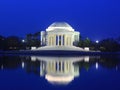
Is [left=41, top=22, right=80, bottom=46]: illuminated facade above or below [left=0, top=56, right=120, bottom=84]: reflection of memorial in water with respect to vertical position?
above

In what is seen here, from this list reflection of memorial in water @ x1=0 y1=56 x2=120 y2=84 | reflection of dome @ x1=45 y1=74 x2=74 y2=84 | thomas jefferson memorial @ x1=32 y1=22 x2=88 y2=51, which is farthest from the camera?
thomas jefferson memorial @ x1=32 y1=22 x2=88 y2=51

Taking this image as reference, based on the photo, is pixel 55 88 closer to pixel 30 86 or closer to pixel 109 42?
pixel 30 86

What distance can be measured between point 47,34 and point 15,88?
216 ft

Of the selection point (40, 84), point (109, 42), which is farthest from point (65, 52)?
point (40, 84)

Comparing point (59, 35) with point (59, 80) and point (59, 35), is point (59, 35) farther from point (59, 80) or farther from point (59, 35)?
point (59, 80)

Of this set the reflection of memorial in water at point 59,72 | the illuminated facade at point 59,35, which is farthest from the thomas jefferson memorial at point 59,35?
the reflection of memorial in water at point 59,72

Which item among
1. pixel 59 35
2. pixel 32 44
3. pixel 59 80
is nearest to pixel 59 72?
pixel 59 80

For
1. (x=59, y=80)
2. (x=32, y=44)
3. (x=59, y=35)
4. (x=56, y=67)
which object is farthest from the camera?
(x=32, y=44)

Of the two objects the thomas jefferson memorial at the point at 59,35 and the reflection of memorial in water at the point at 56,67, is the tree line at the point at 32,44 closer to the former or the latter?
the thomas jefferson memorial at the point at 59,35

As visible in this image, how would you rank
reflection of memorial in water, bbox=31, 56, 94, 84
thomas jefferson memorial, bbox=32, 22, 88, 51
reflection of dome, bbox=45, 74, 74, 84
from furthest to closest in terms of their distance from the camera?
thomas jefferson memorial, bbox=32, 22, 88, 51 → reflection of memorial in water, bbox=31, 56, 94, 84 → reflection of dome, bbox=45, 74, 74, 84

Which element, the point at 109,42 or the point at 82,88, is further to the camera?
the point at 109,42

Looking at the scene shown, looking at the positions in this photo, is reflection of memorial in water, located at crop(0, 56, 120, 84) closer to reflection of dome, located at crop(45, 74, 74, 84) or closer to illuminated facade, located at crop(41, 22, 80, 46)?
reflection of dome, located at crop(45, 74, 74, 84)

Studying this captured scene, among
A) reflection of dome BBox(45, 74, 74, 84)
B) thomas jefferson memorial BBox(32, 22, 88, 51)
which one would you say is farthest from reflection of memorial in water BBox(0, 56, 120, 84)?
thomas jefferson memorial BBox(32, 22, 88, 51)

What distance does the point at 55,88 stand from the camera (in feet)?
39.1
